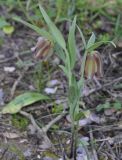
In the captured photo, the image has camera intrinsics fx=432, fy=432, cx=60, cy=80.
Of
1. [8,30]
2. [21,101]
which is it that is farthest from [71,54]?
[8,30]

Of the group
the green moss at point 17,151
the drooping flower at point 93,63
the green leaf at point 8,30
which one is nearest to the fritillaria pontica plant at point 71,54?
the drooping flower at point 93,63

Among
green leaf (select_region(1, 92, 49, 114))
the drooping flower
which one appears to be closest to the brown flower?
the drooping flower

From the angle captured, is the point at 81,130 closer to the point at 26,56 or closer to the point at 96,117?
the point at 96,117

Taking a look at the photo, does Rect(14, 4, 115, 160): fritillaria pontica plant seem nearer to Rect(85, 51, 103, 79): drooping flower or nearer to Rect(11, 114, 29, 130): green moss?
Rect(85, 51, 103, 79): drooping flower

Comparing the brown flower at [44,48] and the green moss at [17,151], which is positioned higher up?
the brown flower at [44,48]

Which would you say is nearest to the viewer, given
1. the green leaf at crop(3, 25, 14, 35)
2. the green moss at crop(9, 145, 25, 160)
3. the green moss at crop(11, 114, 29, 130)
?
the green moss at crop(9, 145, 25, 160)

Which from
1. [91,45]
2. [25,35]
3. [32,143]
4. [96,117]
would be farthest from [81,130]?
[25,35]

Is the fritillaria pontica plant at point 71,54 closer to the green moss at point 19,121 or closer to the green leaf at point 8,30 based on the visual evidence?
the green moss at point 19,121
